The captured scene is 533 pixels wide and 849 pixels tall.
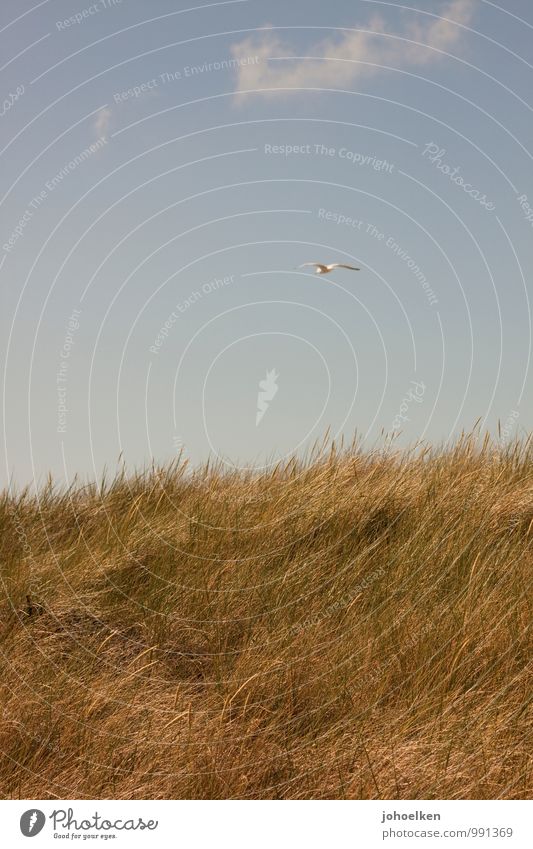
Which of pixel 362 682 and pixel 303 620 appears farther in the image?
pixel 303 620

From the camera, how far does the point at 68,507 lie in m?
9.14

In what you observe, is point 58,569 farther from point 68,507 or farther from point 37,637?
point 68,507

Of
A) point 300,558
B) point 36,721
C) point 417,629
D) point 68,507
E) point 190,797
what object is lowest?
point 190,797

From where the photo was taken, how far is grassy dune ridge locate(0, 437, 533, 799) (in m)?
4.58

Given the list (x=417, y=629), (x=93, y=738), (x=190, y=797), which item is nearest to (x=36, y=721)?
(x=93, y=738)

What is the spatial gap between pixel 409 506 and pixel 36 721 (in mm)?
3910

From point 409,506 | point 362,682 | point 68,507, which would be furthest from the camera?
point 68,507

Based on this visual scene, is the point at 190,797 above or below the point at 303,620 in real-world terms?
below

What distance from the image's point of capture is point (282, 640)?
573 centimetres

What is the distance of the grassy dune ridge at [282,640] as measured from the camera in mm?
4582

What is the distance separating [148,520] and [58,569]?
111cm
